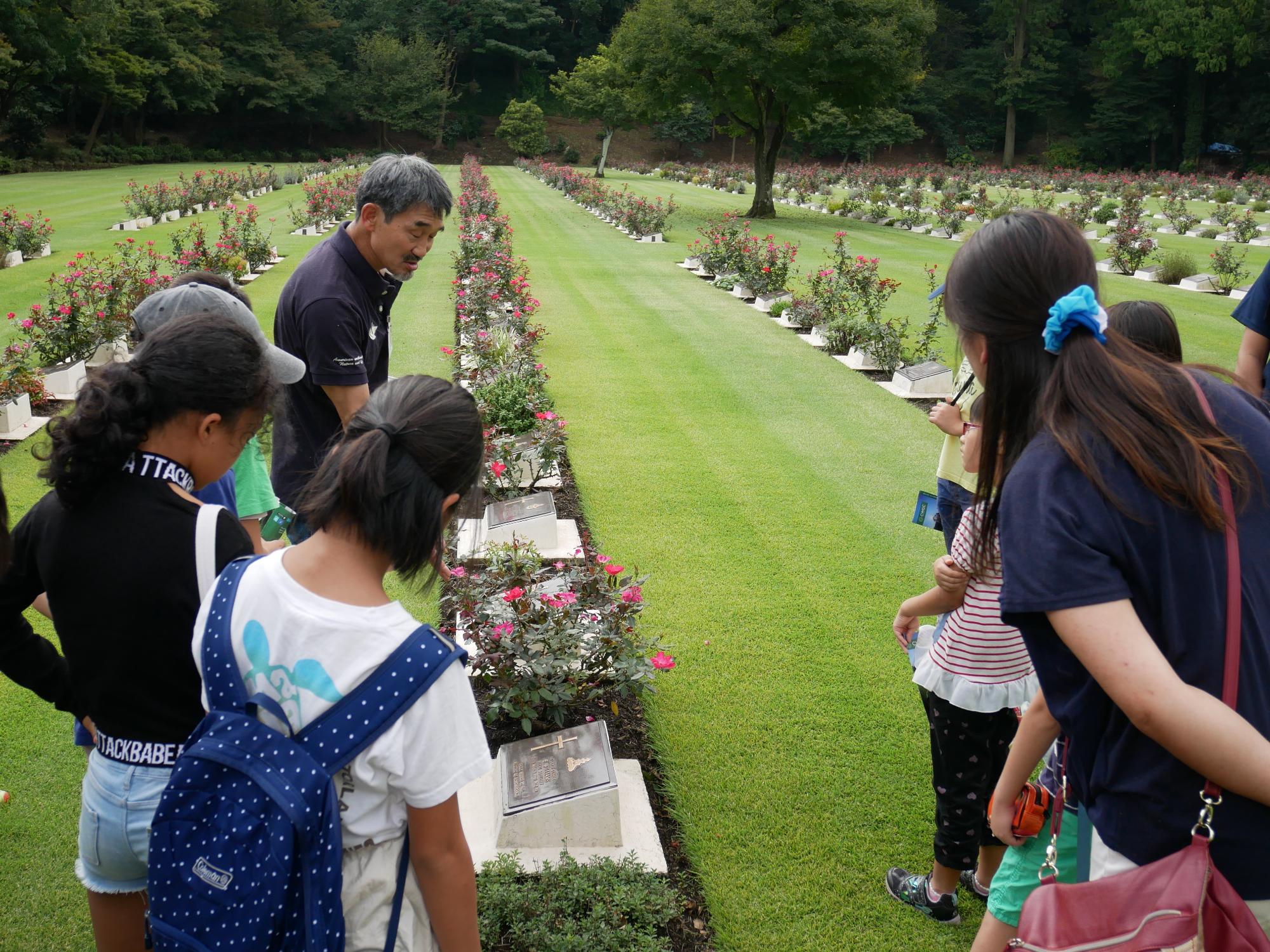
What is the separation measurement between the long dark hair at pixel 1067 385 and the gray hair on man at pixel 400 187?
198 centimetres

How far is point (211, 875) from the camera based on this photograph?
4.76 feet

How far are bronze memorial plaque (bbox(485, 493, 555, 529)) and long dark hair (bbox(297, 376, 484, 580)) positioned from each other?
12.0ft

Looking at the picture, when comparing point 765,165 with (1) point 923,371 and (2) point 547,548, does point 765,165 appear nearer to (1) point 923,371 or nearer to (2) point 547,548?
(1) point 923,371

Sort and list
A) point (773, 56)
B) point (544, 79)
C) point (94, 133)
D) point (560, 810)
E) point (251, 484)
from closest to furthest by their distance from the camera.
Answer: point (251, 484) < point (560, 810) < point (773, 56) < point (94, 133) < point (544, 79)

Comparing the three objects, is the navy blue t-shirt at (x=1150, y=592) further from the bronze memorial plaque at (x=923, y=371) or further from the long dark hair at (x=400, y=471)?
the bronze memorial plaque at (x=923, y=371)

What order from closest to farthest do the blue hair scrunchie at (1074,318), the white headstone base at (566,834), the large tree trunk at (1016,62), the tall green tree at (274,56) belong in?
the blue hair scrunchie at (1074,318) < the white headstone base at (566,834) < the tall green tree at (274,56) < the large tree trunk at (1016,62)

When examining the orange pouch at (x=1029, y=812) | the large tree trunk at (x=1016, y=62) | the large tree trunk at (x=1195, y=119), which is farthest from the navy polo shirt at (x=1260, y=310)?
the large tree trunk at (x=1016, y=62)

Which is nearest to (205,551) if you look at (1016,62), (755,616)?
(755,616)

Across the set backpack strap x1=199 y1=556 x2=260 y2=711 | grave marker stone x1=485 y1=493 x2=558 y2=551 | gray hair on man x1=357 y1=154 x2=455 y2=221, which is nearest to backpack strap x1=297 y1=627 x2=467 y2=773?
backpack strap x1=199 y1=556 x2=260 y2=711

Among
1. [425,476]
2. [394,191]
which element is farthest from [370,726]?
[394,191]

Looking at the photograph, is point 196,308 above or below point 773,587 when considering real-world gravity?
above

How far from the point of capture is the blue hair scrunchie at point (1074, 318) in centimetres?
141

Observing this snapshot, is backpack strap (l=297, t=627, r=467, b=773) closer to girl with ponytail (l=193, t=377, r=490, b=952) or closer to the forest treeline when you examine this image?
girl with ponytail (l=193, t=377, r=490, b=952)

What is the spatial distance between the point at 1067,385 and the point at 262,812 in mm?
1359
